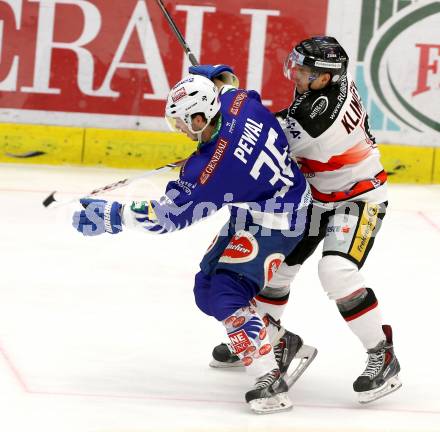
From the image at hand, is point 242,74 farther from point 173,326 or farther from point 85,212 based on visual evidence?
point 85,212

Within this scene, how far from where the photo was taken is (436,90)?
8852 millimetres

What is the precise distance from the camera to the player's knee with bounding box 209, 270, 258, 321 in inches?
179

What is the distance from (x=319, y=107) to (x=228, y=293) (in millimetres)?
733

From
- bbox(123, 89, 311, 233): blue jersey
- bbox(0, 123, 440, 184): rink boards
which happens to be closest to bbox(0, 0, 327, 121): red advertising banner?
bbox(0, 123, 440, 184): rink boards

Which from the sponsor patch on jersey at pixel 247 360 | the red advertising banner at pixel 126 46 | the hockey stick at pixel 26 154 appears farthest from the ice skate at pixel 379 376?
the hockey stick at pixel 26 154

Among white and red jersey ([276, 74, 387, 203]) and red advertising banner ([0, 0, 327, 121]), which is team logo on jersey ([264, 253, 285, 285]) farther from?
red advertising banner ([0, 0, 327, 121])

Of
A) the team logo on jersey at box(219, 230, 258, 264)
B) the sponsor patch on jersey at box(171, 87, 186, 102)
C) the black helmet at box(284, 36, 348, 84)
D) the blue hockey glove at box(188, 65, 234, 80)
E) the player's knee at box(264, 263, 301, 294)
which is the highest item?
the black helmet at box(284, 36, 348, 84)

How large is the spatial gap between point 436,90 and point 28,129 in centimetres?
268

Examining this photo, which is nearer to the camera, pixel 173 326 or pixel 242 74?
pixel 173 326

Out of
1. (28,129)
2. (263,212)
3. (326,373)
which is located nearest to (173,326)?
(326,373)

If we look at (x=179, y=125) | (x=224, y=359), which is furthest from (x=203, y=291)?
(x=179, y=125)

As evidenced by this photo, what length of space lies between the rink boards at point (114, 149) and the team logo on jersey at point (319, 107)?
13.0 ft

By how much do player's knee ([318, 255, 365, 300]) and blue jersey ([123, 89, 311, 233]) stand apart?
0.20m

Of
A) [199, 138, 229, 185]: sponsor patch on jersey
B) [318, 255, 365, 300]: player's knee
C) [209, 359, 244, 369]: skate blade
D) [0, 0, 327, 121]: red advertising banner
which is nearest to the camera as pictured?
[199, 138, 229, 185]: sponsor patch on jersey
